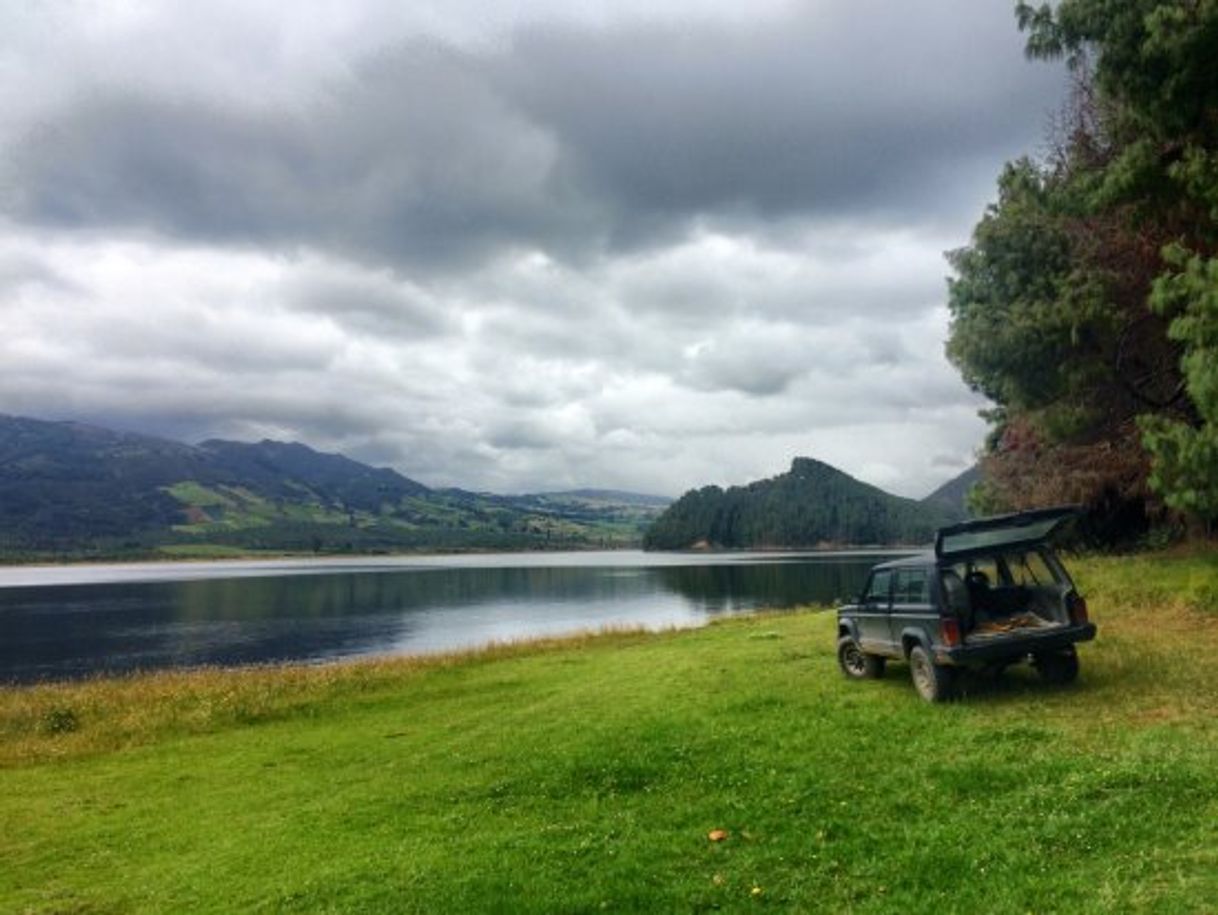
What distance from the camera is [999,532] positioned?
14141 mm

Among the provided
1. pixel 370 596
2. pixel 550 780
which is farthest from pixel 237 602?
pixel 550 780

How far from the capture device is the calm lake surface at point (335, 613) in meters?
55.0

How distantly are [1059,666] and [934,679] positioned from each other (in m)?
2.60

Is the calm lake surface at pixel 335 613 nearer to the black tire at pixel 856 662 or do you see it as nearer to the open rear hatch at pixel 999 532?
the black tire at pixel 856 662

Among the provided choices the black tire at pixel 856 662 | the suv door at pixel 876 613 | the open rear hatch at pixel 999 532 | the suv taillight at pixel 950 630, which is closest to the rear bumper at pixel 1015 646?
the suv taillight at pixel 950 630

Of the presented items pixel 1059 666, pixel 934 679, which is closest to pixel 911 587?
pixel 934 679

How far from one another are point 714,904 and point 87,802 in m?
12.3

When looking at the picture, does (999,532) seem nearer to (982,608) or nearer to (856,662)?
(982,608)

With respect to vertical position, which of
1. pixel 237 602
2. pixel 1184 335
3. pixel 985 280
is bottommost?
pixel 237 602

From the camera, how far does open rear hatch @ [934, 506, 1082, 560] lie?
13.8 m

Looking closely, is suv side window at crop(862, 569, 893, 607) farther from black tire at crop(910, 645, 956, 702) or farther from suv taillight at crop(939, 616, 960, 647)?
suv taillight at crop(939, 616, 960, 647)

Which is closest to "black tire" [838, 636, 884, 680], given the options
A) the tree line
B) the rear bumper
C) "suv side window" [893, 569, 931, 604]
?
"suv side window" [893, 569, 931, 604]

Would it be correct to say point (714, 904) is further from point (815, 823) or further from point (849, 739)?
point (849, 739)

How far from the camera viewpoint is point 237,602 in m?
94.1
